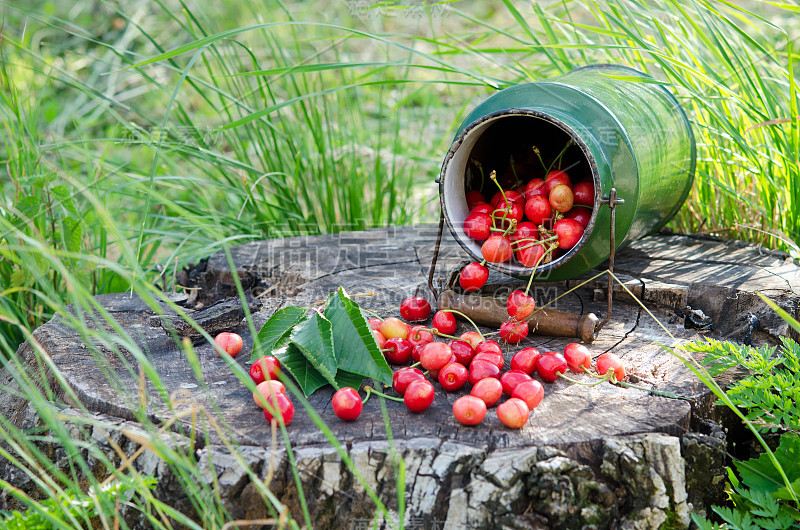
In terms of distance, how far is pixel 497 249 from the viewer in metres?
1.82

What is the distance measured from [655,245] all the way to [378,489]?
1.67m

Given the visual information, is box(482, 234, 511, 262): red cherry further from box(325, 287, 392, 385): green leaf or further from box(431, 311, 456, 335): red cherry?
box(325, 287, 392, 385): green leaf

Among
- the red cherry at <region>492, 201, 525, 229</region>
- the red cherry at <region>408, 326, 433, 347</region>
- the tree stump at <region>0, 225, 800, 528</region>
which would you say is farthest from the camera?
the red cherry at <region>492, 201, 525, 229</region>

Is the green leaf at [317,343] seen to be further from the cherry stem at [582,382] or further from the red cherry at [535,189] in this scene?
the red cherry at [535,189]

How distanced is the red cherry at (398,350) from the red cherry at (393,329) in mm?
55

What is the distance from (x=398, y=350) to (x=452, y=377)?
0.73ft

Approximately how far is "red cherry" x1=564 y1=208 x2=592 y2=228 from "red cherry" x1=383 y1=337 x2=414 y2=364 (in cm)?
60

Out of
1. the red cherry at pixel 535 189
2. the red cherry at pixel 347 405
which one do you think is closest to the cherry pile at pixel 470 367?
the red cherry at pixel 347 405

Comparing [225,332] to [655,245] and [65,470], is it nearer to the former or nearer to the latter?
[65,470]

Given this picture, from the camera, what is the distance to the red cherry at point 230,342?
1.74 metres

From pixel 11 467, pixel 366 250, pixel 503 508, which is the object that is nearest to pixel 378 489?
pixel 503 508

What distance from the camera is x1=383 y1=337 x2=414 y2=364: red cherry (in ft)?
5.68

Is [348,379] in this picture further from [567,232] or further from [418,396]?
[567,232]

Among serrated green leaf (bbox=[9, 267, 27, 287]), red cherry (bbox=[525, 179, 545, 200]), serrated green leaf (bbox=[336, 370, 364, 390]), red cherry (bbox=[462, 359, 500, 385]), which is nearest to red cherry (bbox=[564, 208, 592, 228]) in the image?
red cherry (bbox=[525, 179, 545, 200])
